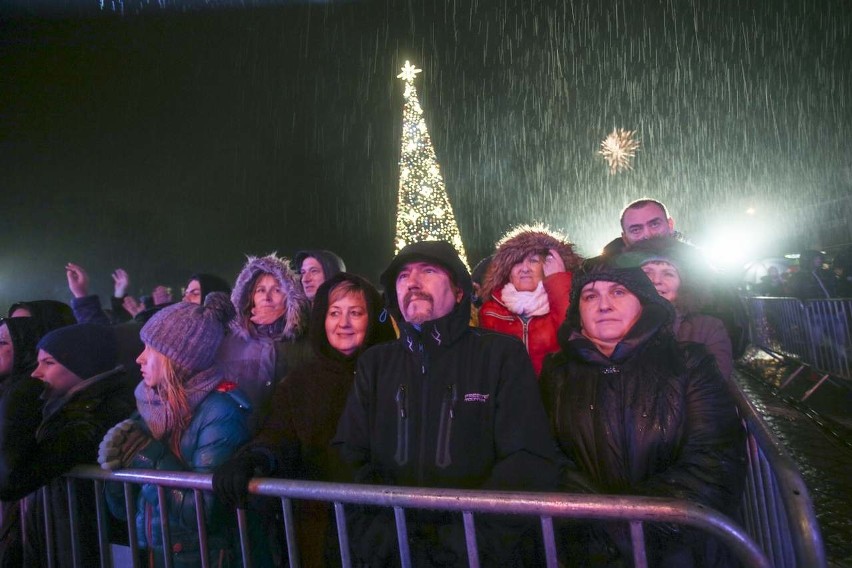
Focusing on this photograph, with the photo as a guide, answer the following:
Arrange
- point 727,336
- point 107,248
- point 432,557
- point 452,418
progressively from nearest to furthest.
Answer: point 432,557 < point 452,418 < point 727,336 < point 107,248

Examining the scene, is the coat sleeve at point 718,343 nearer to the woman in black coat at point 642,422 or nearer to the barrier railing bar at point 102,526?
the woman in black coat at point 642,422

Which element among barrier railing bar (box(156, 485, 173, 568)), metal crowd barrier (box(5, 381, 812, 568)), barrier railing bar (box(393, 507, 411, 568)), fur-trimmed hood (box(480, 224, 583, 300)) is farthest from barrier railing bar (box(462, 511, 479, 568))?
fur-trimmed hood (box(480, 224, 583, 300))

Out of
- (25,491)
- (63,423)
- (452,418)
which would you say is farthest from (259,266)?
(452,418)

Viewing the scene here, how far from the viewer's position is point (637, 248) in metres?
3.33

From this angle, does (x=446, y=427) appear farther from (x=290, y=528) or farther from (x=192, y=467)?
(x=192, y=467)

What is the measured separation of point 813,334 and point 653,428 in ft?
22.9

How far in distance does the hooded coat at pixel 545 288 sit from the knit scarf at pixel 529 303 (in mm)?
32

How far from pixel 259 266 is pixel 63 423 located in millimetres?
1599

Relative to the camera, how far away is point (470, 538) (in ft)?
5.24

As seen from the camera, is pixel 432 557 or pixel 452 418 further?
pixel 452 418

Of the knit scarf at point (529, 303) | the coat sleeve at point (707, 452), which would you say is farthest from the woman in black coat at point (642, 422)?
the knit scarf at point (529, 303)

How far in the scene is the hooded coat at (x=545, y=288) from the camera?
10.8 feet

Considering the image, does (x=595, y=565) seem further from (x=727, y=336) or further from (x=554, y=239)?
(x=554, y=239)

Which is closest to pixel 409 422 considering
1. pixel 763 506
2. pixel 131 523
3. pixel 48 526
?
pixel 131 523
